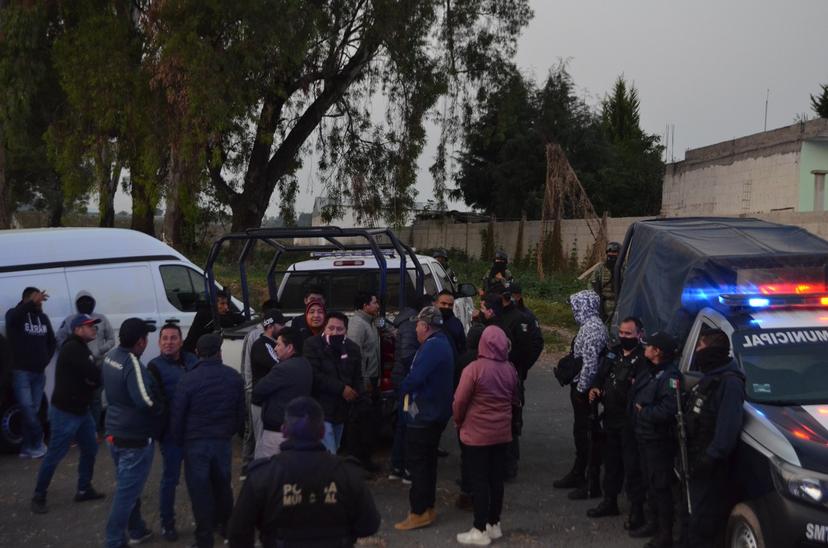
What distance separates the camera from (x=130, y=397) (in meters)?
5.78

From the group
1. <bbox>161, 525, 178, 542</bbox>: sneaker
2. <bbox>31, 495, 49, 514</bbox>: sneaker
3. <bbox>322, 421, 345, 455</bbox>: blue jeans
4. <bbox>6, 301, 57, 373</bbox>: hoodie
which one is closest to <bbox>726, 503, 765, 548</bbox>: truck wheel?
<bbox>322, 421, 345, 455</bbox>: blue jeans

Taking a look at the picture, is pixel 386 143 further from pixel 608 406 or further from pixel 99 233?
pixel 608 406

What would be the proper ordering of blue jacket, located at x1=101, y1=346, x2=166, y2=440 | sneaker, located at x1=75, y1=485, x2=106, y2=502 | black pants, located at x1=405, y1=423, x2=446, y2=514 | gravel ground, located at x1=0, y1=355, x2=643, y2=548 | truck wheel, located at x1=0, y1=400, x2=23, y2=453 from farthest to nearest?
truck wheel, located at x1=0, y1=400, x2=23, y2=453 < sneaker, located at x1=75, y1=485, x2=106, y2=502 < black pants, located at x1=405, y1=423, x2=446, y2=514 < gravel ground, located at x1=0, y1=355, x2=643, y2=548 < blue jacket, located at x1=101, y1=346, x2=166, y2=440

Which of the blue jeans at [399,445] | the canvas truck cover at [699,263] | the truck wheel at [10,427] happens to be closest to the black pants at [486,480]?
the blue jeans at [399,445]

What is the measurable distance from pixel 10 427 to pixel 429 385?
4.96 metres

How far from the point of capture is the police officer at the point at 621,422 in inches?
253

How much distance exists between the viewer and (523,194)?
126ft

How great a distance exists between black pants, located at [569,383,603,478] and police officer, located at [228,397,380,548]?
3.79 metres

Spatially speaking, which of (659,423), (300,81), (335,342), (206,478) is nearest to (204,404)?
(206,478)

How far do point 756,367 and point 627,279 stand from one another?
2599 millimetres

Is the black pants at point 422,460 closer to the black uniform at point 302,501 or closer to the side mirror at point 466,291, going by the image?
the black uniform at point 302,501

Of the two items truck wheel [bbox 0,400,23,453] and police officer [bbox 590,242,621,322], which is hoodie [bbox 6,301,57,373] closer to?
truck wheel [bbox 0,400,23,453]

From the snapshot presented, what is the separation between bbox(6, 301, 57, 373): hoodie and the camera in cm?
834

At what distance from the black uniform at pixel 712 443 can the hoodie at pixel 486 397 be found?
1284mm
